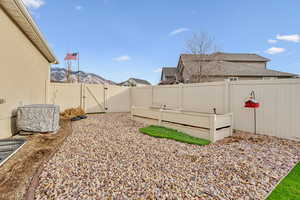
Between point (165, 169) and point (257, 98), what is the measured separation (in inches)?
138

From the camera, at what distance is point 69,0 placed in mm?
6191

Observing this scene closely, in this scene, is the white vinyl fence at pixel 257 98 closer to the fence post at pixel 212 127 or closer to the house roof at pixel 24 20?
the fence post at pixel 212 127

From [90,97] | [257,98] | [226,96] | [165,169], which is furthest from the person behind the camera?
[90,97]

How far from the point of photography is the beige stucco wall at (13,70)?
3174 mm

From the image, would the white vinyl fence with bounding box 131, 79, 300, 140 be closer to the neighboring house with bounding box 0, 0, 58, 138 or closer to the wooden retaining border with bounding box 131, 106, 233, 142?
the wooden retaining border with bounding box 131, 106, 233, 142

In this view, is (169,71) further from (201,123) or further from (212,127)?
(212,127)

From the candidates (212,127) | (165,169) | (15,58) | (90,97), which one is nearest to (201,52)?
(90,97)

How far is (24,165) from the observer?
2105 mm

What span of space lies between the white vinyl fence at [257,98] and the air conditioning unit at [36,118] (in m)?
4.50

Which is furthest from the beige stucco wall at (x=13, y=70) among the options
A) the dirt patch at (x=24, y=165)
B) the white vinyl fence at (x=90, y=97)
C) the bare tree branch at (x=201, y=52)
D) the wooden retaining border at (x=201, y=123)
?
the bare tree branch at (x=201, y=52)

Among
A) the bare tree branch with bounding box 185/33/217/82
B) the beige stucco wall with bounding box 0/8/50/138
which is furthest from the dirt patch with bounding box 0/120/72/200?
the bare tree branch with bounding box 185/33/217/82

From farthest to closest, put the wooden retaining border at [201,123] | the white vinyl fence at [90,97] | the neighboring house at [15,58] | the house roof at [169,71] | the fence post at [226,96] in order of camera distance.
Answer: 1. the house roof at [169,71]
2. the white vinyl fence at [90,97]
3. the fence post at [226,96]
4. the wooden retaining border at [201,123]
5. the neighboring house at [15,58]

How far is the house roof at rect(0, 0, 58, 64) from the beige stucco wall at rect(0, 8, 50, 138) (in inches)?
5.2

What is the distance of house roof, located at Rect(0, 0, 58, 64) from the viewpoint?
295cm
